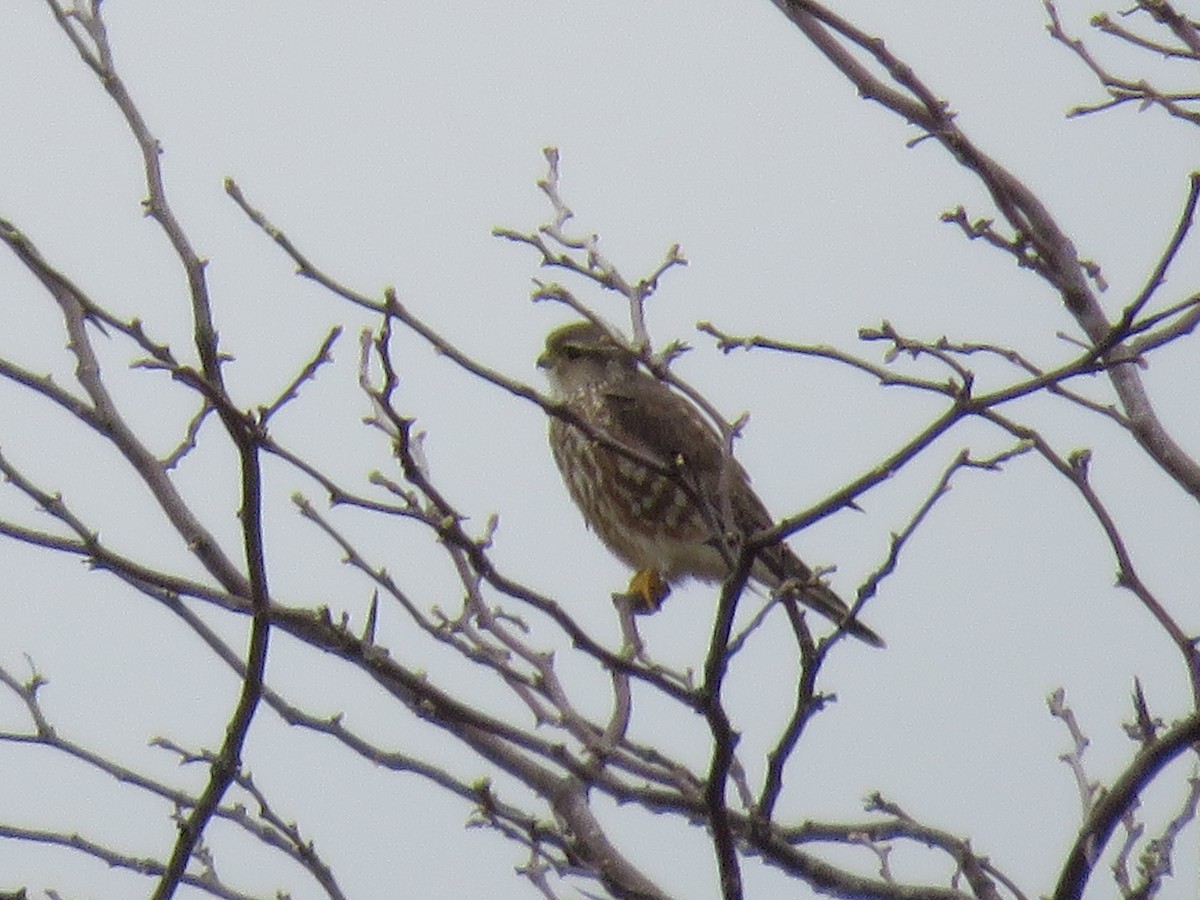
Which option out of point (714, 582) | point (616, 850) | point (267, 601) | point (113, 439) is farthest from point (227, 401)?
point (714, 582)

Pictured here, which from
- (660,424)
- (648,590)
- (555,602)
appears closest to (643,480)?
(660,424)

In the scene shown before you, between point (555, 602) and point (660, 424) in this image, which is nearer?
point (555, 602)

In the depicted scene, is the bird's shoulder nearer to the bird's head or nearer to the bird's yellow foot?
the bird's head

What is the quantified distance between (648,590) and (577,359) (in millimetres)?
1286

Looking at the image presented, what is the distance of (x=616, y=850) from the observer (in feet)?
9.39

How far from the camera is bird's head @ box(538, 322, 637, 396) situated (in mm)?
6633

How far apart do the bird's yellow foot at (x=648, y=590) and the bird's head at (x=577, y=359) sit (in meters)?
0.99

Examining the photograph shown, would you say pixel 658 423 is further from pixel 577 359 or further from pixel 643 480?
pixel 577 359

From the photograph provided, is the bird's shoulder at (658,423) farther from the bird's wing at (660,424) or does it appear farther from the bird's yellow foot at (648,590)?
the bird's yellow foot at (648,590)

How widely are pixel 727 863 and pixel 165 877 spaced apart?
0.62 metres

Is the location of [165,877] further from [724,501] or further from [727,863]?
[724,501]

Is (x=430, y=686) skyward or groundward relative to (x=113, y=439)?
groundward

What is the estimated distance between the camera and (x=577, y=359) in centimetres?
669

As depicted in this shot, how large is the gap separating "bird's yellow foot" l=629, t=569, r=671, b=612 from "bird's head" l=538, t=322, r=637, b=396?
3.25 ft
